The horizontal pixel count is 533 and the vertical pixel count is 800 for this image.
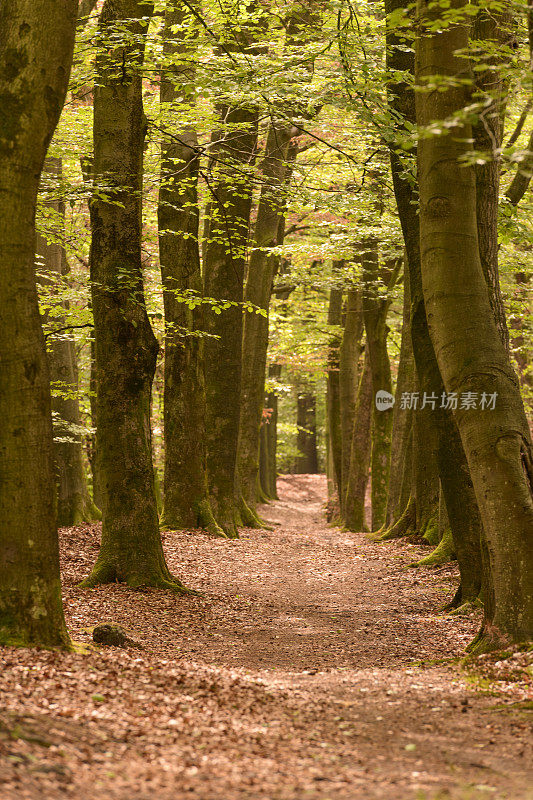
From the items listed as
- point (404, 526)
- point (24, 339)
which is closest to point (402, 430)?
point (404, 526)

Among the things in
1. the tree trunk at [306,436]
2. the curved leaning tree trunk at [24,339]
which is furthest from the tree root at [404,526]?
the tree trunk at [306,436]

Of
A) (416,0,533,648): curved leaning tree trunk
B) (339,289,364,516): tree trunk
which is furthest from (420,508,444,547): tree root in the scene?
(416,0,533,648): curved leaning tree trunk

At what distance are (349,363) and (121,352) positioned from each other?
508 inches

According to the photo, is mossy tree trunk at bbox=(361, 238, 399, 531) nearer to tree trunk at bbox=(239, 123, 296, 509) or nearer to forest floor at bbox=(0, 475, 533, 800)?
tree trunk at bbox=(239, 123, 296, 509)

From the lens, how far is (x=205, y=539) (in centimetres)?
1316

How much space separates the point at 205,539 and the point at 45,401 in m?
8.29

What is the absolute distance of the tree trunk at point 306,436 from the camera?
4203 centimetres

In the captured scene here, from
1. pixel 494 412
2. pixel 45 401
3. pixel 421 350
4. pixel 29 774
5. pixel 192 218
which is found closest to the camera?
pixel 29 774

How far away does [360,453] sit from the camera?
2056 centimetres

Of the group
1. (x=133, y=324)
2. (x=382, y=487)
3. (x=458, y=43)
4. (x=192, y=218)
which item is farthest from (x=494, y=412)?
(x=382, y=487)

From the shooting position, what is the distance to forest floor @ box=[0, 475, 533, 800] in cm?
347

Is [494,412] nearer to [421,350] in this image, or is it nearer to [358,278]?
[421,350]

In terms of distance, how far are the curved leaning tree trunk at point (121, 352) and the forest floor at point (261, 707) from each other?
0.56 metres

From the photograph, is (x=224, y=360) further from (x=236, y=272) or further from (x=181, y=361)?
(x=236, y=272)
